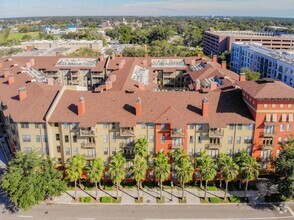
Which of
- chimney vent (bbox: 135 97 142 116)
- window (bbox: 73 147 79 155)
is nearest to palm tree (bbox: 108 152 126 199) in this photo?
window (bbox: 73 147 79 155)

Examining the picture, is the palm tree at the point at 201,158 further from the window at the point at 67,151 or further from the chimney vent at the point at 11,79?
the chimney vent at the point at 11,79

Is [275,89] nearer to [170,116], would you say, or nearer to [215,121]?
[215,121]

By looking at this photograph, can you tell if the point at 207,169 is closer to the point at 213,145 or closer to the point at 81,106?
the point at 213,145

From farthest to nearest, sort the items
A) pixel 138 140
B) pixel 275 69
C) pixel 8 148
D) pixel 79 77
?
pixel 275 69
pixel 79 77
pixel 8 148
pixel 138 140

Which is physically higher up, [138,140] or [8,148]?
[138,140]

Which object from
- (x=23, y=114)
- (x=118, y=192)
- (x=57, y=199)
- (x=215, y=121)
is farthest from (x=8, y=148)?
(x=215, y=121)

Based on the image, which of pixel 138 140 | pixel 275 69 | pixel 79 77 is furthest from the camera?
pixel 275 69
